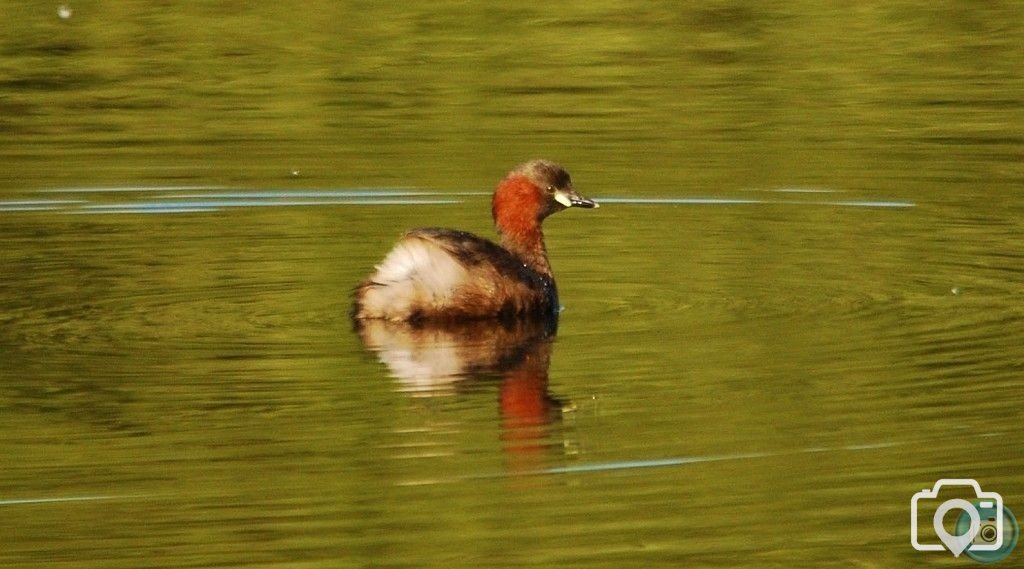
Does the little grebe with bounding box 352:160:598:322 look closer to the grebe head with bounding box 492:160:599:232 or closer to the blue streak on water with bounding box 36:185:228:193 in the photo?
the grebe head with bounding box 492:160:599:232

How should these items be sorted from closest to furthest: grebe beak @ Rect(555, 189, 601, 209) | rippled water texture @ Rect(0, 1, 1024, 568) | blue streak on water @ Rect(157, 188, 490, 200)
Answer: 1. rippled water texture @ Rect(0, 1, 1024, 568)
2. grebe beak @ Rect(555, 189, 601, 209)
3. blue streak on water @ Rect(157, 188, 490, 200)

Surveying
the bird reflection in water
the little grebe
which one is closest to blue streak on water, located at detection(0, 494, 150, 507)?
the bird reflection in water

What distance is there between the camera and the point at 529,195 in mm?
11883

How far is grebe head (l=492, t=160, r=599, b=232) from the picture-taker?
11836 millimetres

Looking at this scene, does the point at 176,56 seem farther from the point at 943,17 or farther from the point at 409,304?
the point at 409,304

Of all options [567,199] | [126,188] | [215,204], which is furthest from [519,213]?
[126,188]

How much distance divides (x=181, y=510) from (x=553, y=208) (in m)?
4.68

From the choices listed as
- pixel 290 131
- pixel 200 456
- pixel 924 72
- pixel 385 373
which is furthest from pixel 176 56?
pixel 200 456

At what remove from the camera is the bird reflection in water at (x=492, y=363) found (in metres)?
8.70
